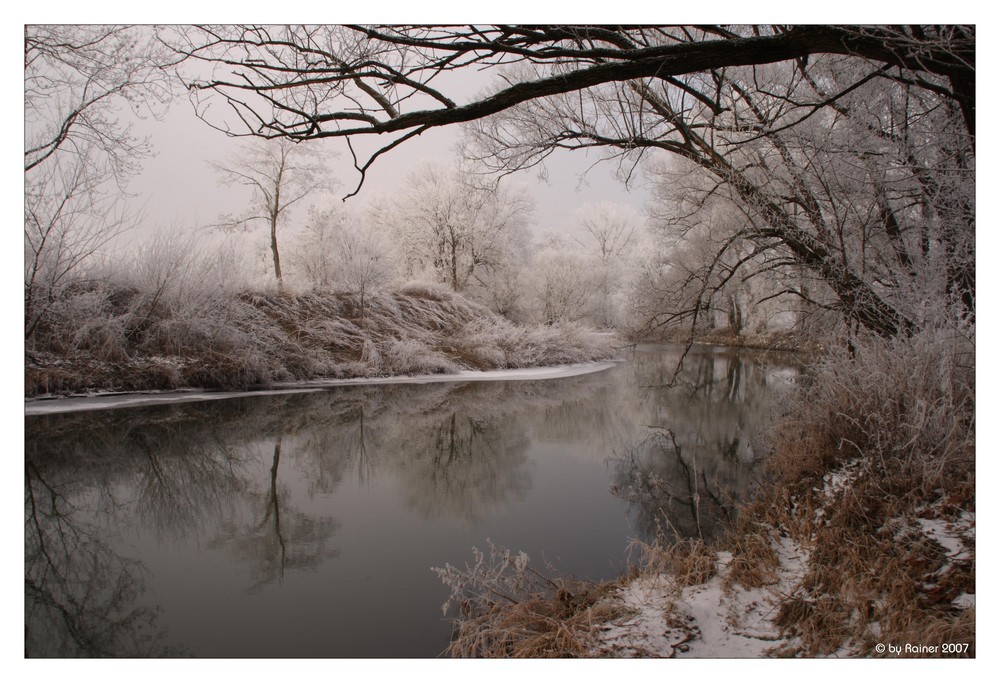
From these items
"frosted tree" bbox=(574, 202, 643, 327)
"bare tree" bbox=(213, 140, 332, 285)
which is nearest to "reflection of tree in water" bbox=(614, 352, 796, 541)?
"bare tree" bbox=(213, 140, 332, 285)

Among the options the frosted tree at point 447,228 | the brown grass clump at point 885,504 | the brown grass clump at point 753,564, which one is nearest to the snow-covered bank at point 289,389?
the brown grass clump at point 753,564

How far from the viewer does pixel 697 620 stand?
2068 mm

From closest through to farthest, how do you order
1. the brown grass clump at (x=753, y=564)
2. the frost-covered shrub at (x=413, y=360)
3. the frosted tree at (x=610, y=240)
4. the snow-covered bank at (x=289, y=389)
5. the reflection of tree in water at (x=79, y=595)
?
the reflection of tree in water at (x=79, y=595) → the brown grass clump at (x=753, y=564) → the snow-covered bank at (x=289, y=389) → the frost-covered shrub at (x=413, y=360) → the frosted tree at (x=610, y=240)

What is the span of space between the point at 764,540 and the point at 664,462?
1.97 meters

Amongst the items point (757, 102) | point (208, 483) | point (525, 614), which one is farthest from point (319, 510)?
point (757, 102)

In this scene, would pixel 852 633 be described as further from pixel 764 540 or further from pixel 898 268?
pixel 898 268

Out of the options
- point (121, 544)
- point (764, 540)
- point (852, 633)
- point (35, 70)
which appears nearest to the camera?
point (852, 633)

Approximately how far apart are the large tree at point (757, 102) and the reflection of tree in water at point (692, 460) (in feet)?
5.16

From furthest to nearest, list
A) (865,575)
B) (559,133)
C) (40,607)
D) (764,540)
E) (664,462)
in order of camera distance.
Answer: (559,133) → (664,462) → (764,540) → (40,607) → (865,575)

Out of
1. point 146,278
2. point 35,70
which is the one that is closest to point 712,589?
point 35,70

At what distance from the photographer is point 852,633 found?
1891 millimetres

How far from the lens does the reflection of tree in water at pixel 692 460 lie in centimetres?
331

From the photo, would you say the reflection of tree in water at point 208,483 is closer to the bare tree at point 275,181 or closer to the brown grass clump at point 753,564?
the brown grass clump at point 753,564

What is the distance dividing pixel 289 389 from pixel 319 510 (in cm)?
532
